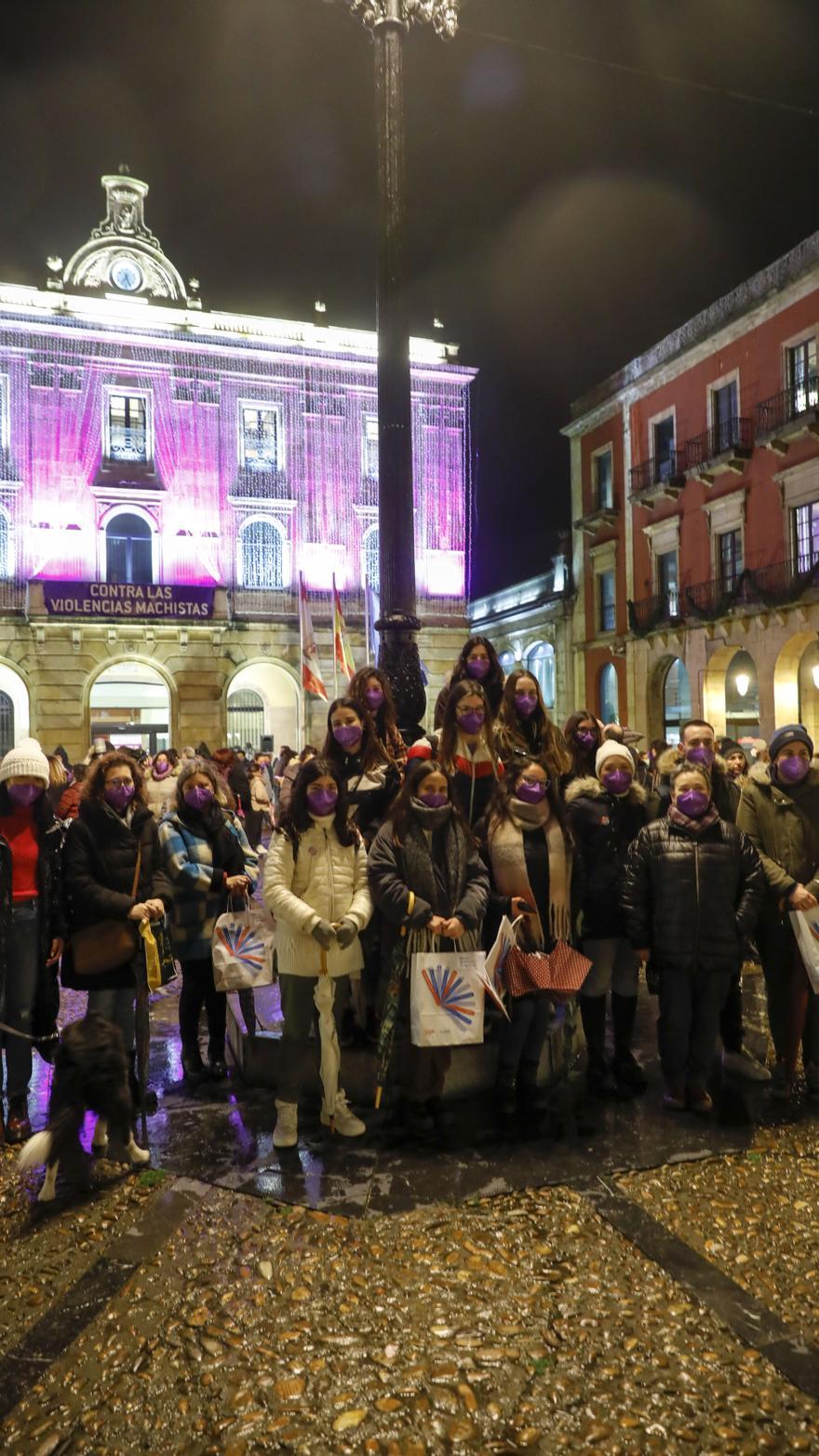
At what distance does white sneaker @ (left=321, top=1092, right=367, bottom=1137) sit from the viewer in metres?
4.66

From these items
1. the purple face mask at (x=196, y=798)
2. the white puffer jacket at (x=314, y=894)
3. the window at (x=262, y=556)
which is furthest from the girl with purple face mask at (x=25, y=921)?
the window at (x=262, y=556)

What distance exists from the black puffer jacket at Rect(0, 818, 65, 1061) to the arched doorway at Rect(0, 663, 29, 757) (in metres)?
23.4

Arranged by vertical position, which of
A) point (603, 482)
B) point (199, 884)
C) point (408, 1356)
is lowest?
point (408, 1356)

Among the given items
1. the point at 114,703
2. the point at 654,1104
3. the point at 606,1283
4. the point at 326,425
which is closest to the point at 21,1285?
the point at 606,1283

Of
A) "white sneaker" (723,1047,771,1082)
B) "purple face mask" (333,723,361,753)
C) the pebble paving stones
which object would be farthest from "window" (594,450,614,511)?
the pebble paving stones

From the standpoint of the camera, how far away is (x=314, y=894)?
4.74 meters

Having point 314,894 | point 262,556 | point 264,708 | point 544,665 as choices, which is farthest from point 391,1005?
point 544,665

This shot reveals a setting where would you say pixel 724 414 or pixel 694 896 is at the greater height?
pixel 724 414

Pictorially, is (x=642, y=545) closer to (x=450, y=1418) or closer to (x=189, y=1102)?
(x=189, y=1102)

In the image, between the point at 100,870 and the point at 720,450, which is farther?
the point at 720,450

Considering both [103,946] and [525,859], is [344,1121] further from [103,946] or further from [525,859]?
[525,859]

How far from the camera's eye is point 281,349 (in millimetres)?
28859

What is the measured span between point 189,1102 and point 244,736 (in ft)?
81.3

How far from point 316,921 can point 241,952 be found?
0.82 metres
